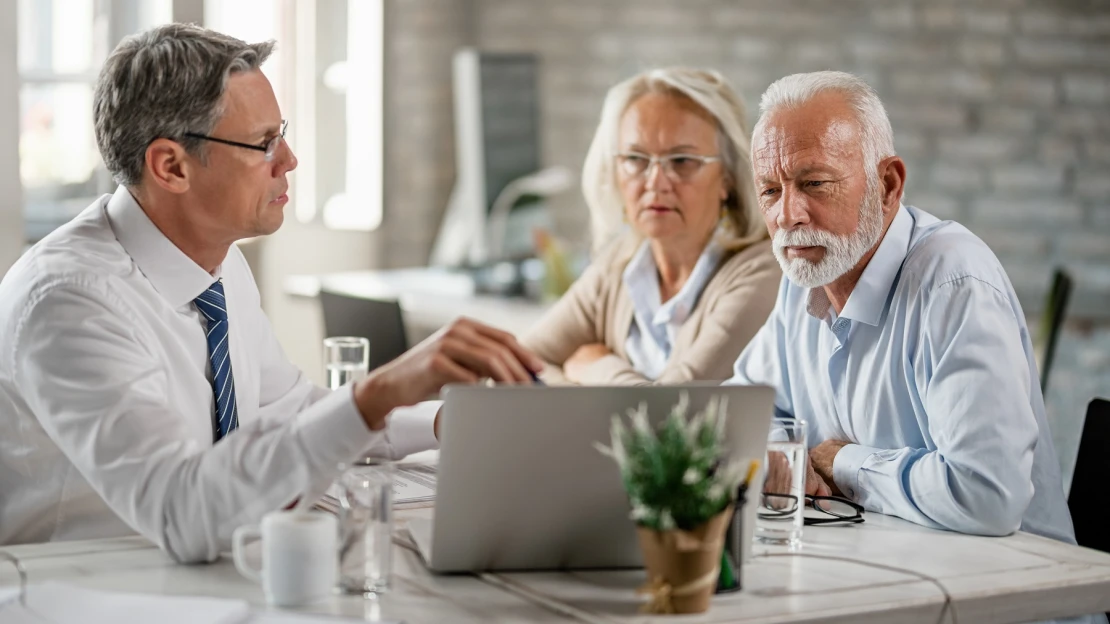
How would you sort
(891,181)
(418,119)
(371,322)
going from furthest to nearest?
(418,119), (371,322), (891,181)

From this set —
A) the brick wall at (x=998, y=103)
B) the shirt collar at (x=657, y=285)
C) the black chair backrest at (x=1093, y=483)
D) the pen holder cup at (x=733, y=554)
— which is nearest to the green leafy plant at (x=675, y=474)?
the pen holder cup at (x=733, y=554)

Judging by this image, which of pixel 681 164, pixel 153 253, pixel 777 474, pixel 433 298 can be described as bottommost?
pixel 433 298

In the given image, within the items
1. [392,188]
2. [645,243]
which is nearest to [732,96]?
[645,243]

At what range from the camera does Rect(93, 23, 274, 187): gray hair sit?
1729mm

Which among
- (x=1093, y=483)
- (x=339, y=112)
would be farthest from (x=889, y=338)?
(x=339, y=112)

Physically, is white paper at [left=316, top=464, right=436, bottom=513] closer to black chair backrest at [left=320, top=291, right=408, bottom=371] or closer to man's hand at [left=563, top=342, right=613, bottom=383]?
man's hand at [left=563, top=342, right=613, bottom=383]

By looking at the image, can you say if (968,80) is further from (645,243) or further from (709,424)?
(709,424)

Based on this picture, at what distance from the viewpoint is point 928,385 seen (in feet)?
5.82

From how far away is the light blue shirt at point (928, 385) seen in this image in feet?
5.47

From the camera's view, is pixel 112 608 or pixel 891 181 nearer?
pixel 112 608

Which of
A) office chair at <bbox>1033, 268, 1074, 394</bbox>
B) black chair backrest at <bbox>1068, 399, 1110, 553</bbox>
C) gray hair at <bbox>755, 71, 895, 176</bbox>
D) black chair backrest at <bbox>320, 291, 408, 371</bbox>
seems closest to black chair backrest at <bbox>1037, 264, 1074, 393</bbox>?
office chair at <bbox>1033, 268, 1074, 394</bbox>

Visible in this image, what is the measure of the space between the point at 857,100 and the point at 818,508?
0.62m

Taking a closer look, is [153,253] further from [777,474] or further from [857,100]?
[857,100]

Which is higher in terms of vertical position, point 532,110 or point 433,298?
point 532,110
